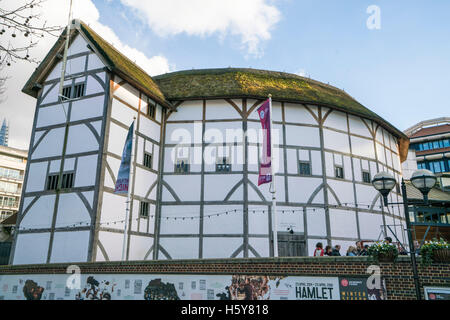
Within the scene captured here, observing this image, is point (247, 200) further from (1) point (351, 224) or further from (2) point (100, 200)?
(2) point (100, 200)

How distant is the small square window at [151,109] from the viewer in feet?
68.2

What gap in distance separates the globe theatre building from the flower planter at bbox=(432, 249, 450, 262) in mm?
10772

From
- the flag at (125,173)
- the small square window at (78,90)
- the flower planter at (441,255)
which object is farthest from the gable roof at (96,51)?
the flower planter at (441,255)

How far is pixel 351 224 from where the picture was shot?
20.1m

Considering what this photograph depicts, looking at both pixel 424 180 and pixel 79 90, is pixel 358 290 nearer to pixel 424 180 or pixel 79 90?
pixel 424 180

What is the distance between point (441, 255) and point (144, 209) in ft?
47.0

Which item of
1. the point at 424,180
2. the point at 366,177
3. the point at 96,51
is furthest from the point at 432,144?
the point at 424,180

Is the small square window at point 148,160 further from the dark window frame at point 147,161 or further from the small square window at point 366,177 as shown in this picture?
the small square window at point 366,177

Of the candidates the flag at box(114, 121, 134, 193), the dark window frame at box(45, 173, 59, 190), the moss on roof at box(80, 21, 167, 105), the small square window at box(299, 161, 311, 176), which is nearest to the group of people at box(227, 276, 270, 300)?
the flag at box(114, 121, 134, 193)

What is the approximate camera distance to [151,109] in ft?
69.1

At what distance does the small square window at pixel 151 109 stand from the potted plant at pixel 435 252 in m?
16.0

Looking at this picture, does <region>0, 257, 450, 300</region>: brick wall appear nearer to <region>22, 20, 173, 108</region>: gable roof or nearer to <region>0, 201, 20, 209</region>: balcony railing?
<region>22, 20, 173, 108</region>: gable roof
